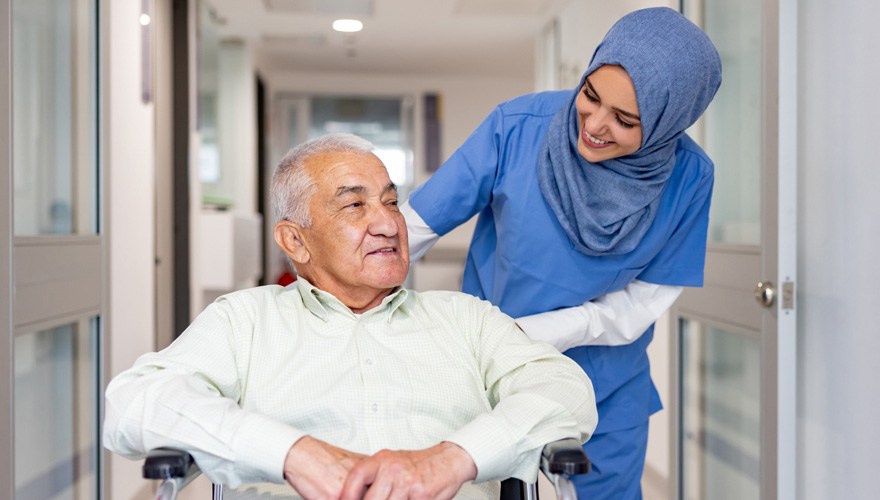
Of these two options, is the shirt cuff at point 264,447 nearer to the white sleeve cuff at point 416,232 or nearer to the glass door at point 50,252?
the white sleeve cuff at point 416,232

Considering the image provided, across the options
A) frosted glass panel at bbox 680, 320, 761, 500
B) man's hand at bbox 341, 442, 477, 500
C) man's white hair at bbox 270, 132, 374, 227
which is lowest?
frosted glass panel at bbox 680, 320, 761, 500

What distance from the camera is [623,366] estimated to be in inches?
71.3

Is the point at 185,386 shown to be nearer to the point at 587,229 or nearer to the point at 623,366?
the point at 587,229

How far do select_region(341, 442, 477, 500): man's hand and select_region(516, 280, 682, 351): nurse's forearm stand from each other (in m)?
0.49

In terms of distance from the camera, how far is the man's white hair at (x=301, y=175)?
5.12 feet

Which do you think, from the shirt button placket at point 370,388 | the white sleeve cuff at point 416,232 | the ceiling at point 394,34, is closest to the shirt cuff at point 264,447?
the shirt button placket at point 370,388

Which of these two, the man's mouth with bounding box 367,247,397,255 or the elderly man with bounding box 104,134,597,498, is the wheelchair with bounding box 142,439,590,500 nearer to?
the elderly man with bounding box 104,134,597,498

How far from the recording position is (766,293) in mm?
1970

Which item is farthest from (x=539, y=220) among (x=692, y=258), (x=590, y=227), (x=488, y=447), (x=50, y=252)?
(x=50, y=252)

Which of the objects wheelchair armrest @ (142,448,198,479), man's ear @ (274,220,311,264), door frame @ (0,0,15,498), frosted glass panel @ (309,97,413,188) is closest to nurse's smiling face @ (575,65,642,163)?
man's ear @ (274,220,311,264)

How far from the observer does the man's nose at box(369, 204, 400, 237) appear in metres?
1.54

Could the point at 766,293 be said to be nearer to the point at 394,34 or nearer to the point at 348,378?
the point at 348,378

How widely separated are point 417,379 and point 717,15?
155 centimetres
